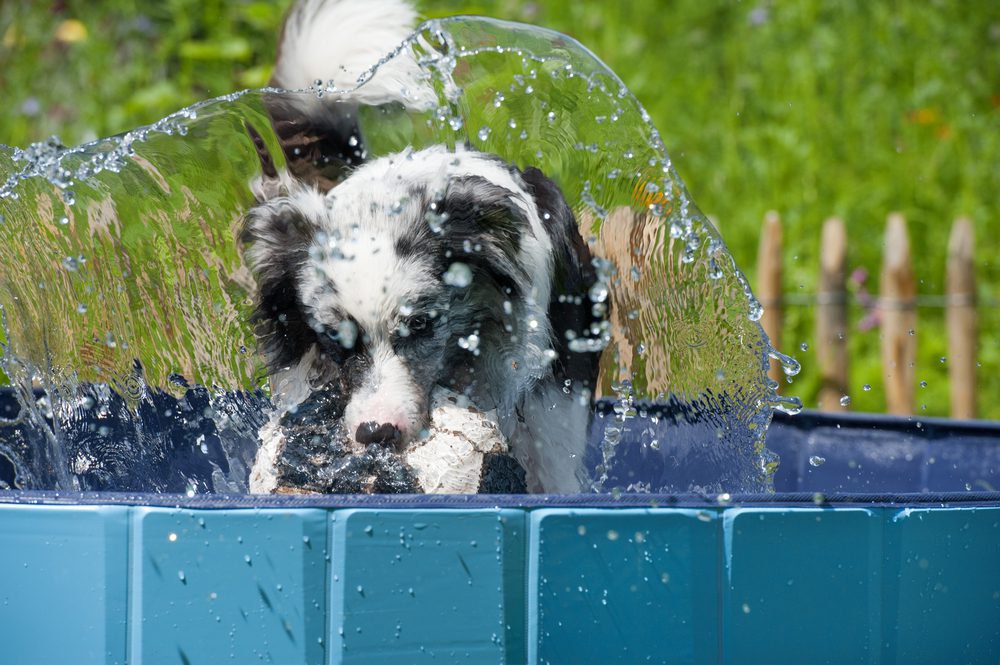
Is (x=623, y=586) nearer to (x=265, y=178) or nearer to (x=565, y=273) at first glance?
(x=565, y=273)

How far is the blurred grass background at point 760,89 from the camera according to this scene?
18.6 ft

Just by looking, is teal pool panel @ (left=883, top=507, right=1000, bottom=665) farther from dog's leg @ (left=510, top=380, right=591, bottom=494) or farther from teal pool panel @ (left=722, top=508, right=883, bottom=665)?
dog's leg @ (left=510, top=380, right=591, bottom=494)

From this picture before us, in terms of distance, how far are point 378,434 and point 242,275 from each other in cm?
57

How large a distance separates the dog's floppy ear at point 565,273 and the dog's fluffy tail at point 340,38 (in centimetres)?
50

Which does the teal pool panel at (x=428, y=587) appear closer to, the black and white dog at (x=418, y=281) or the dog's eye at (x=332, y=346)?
the black and white dog at (x=418, y=281)

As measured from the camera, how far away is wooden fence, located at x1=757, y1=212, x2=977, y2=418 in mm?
4562

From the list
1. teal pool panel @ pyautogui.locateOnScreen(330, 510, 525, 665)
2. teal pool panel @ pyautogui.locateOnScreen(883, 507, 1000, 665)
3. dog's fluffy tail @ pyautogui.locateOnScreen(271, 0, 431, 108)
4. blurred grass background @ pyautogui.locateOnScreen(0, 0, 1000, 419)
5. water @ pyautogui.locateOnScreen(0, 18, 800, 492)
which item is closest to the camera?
teal pool panel @ pyautogui.locateOnScreen(330, 510, 525, 665)

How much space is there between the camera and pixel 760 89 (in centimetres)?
632

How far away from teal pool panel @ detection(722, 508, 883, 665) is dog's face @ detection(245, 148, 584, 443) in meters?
0.77

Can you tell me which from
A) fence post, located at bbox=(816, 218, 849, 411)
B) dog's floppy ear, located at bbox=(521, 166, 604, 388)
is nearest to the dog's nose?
dog's floppy ear, located at bbox=(521, 166, 604, 388)

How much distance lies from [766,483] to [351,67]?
131 centimetres

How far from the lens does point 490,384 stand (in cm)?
227

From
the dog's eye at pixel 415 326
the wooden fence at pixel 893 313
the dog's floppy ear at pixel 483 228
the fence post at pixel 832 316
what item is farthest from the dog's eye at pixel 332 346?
the fence post at pixel 832 316

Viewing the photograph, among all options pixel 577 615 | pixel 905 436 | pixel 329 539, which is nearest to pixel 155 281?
pixel 329 539
